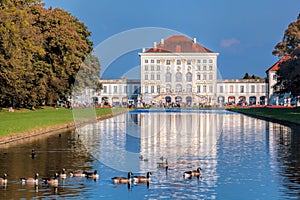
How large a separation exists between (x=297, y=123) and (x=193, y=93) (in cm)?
10476

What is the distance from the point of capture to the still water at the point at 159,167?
549 inches

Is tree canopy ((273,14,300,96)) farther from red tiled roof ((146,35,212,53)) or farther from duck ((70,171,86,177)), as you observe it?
red tiled roof ((146,35,212,53))

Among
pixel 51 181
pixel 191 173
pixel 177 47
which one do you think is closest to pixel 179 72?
pixel 177 47

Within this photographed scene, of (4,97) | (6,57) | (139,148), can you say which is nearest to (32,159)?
(139,148)

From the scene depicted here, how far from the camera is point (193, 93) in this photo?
145500 millimetres

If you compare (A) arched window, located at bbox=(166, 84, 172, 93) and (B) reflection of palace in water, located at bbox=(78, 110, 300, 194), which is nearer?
(B) reflection of palace in water, located at bbox=(78, 110, 300, 194)

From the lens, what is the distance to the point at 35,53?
5209cm

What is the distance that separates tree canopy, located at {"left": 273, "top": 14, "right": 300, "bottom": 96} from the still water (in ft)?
99.0

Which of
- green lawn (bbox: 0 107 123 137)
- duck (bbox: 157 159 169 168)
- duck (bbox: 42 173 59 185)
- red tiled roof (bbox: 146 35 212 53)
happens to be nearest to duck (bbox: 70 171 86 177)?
duck (bbox: 42 173 59 185)

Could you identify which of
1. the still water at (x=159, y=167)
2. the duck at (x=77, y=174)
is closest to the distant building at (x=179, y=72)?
the still water at (x=159, y=167)

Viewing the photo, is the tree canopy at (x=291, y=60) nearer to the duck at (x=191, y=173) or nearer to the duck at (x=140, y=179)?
the duck at (x=191, y=173)

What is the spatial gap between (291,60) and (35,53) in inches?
963

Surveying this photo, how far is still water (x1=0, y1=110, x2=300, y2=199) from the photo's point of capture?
13.9 m

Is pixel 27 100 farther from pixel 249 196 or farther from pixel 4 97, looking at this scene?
pixel 249 196
